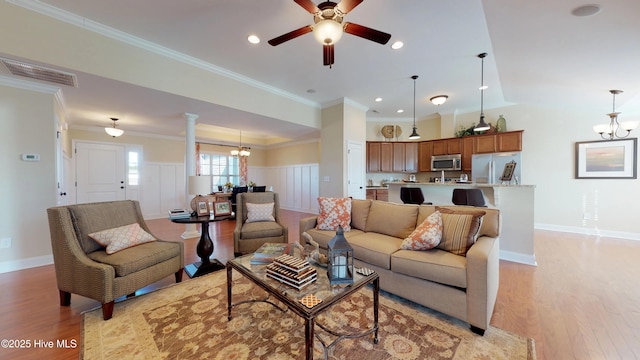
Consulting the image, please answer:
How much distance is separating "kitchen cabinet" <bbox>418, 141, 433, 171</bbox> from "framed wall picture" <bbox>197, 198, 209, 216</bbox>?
5.88 m

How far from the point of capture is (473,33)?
9.33 ft

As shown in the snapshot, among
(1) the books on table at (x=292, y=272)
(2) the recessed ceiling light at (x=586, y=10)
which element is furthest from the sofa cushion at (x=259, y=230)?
(2) the recessed ceiling light at (x=586, y=10)

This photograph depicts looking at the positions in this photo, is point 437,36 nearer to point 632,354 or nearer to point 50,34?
point 632,354

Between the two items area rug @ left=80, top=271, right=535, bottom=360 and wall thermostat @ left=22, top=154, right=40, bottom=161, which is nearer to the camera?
area rug @ left=80, top=271, right=535, bottom=360

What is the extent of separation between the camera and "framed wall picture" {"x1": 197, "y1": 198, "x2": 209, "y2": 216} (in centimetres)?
308

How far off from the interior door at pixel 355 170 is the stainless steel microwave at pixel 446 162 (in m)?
2.25

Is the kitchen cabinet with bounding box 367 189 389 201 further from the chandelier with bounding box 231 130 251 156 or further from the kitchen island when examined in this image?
the chandelier with bounding box 231 130 251 156

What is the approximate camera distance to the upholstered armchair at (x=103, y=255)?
6.30 feet

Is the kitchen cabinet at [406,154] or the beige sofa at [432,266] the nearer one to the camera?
the beige sofa at [432,266]

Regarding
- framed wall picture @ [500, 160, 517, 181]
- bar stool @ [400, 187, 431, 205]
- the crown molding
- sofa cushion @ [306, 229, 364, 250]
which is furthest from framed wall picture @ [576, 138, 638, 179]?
the crown molding

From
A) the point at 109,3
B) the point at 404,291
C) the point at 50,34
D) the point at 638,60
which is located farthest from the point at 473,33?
the point at 50,34

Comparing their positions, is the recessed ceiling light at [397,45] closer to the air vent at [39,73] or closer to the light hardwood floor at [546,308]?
the light hardwood floor at [546,308]

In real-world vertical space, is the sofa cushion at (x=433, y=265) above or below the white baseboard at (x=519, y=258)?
above

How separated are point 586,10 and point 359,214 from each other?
300 centimetres
